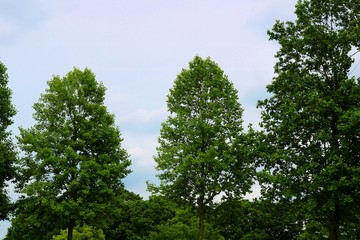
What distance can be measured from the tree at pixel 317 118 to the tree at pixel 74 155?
13.3 meters

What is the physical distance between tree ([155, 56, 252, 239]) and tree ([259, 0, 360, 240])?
5.92 m

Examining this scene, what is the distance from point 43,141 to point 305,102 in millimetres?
20639

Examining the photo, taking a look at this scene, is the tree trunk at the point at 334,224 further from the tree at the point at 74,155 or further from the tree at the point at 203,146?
the tree at the point at 74,155

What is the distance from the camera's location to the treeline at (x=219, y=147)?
83.8 ft

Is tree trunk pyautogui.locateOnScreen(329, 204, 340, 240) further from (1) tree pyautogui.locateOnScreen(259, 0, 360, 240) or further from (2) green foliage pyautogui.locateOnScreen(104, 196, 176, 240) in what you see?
(2) green foliage pyautogui.locateOnScreen(104, 196, 176, 240)

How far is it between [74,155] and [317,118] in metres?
18.4

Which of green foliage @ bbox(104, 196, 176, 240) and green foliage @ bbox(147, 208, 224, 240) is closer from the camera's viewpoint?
green foliage @ bbox(147, 208, 224, 240)

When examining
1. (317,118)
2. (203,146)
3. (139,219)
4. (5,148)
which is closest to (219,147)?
(203,146)

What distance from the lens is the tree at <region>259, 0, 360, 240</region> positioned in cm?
2450

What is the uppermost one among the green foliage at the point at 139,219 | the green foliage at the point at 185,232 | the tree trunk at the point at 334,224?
the green foliage at the point at 139,219

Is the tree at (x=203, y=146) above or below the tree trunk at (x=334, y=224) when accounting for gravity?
above

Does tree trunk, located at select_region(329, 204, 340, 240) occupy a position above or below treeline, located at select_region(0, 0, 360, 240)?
below

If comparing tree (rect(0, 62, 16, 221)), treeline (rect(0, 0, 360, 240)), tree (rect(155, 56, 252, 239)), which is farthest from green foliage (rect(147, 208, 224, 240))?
tree (rect(0, 62, 16, 221))

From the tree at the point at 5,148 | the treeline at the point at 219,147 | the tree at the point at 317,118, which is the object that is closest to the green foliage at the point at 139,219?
the treeline at the point at 219,147
